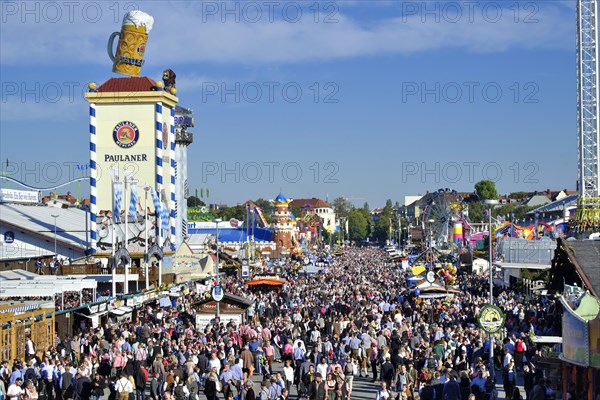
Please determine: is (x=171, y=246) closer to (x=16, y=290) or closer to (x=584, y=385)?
(x=16, y=290)

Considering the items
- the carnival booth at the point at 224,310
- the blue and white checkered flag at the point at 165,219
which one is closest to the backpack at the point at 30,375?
the carnival booth at the point at 224,310

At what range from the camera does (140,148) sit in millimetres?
63312

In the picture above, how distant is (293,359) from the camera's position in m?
23.7

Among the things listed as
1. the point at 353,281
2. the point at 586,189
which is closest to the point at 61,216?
the point at 353,281

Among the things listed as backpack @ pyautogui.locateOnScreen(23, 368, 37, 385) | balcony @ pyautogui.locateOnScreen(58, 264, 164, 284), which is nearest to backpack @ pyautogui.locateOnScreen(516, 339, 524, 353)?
backpack @ pyautogui.locateOnScreen(23, 368, 37, 385)

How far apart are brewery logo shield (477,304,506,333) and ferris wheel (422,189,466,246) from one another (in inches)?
2634

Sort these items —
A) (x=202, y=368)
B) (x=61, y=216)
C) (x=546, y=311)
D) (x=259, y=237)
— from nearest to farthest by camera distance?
(x=202, y=368), (x=546, y=311), (x=61, y=216), (x=259, y=237)

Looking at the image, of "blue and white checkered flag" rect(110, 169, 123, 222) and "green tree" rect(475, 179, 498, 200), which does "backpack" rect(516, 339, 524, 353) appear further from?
"green tree" rect(475, 179, 498, 200)

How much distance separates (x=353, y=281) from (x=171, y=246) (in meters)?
Answer: 12.1

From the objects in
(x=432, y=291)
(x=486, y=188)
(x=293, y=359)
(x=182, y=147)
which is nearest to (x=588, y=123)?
(x=432, y=291)

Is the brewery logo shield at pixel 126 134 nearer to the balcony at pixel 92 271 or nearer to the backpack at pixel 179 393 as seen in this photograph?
the balcony at pixel 92 271

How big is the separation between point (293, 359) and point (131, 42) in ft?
149

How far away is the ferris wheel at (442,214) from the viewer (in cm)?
9094

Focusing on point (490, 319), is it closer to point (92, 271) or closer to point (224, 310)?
point (224, 310)
